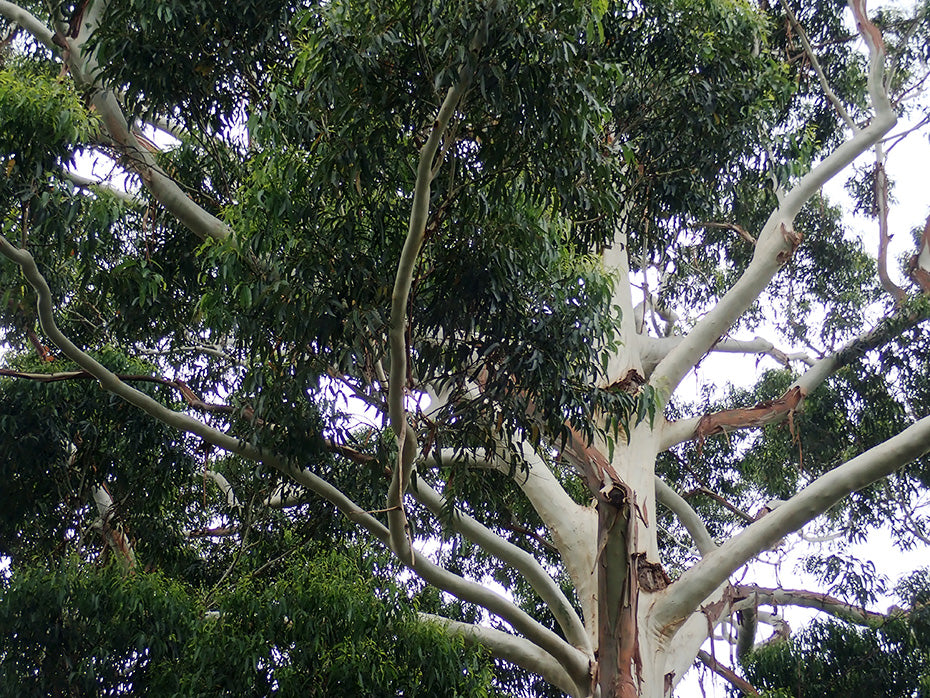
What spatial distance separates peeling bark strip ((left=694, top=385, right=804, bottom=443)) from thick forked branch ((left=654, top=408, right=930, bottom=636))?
48.6 inches

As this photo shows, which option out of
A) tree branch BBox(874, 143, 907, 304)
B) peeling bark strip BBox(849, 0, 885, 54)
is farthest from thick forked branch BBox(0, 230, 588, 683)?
peeling bark strip BBox(849, 0, 885, 54)

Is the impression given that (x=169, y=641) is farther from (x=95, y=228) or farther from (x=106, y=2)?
(x=106, y=2)

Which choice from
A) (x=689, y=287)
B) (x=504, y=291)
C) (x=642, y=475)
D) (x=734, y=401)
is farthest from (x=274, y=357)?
(x=734, y=401)

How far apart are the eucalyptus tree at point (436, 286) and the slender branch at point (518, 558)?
20 millimetres

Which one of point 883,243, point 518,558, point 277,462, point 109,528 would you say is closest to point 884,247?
point 883,243

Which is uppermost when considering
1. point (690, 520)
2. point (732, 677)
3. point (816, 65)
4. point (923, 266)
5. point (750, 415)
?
point (816, 65)

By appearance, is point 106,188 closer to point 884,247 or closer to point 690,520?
point 690,520

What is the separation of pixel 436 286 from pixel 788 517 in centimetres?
247

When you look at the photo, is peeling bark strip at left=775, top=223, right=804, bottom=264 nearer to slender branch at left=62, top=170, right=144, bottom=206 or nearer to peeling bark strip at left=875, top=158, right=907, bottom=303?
peeling bark strip at left=875, top=158, right=907, bottom=303

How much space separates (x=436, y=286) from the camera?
4.80m

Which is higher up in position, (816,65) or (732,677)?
(816,65)

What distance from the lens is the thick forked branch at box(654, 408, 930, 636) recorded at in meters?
5.75

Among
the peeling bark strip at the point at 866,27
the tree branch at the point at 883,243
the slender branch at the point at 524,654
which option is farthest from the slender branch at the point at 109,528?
the peeling bark strip at the point at 866,27

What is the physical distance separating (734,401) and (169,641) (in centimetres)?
603
